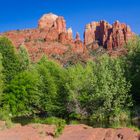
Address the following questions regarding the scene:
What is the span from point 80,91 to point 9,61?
86.7 feet

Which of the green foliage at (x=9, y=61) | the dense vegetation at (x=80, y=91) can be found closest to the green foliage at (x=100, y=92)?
the dense vegetation at (x=80, y=91)

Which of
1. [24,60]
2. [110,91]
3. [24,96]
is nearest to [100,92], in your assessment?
[110,91]

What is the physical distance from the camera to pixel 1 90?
60.9 m

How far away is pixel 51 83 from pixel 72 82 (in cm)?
424

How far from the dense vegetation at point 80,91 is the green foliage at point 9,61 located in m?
12.0

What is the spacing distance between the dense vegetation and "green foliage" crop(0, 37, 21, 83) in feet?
39.3

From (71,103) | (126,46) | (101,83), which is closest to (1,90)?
(71,103)

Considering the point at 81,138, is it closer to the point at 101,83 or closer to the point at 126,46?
the point at 101,83

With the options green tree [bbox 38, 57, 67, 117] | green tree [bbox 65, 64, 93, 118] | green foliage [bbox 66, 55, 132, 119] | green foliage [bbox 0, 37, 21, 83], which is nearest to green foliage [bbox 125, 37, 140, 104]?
green foliage [bbox 66, 55, 132, 119]

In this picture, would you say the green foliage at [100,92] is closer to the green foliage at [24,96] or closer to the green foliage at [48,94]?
the green foliage at [48,94]

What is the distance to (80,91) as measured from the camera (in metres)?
56.9

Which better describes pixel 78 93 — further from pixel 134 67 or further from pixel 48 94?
pixel 134 67

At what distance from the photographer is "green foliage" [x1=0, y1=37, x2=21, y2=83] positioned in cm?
7722

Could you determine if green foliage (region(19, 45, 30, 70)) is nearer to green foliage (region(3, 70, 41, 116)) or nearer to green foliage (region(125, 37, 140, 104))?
green foliage (region(3, 70, 41, 116))
